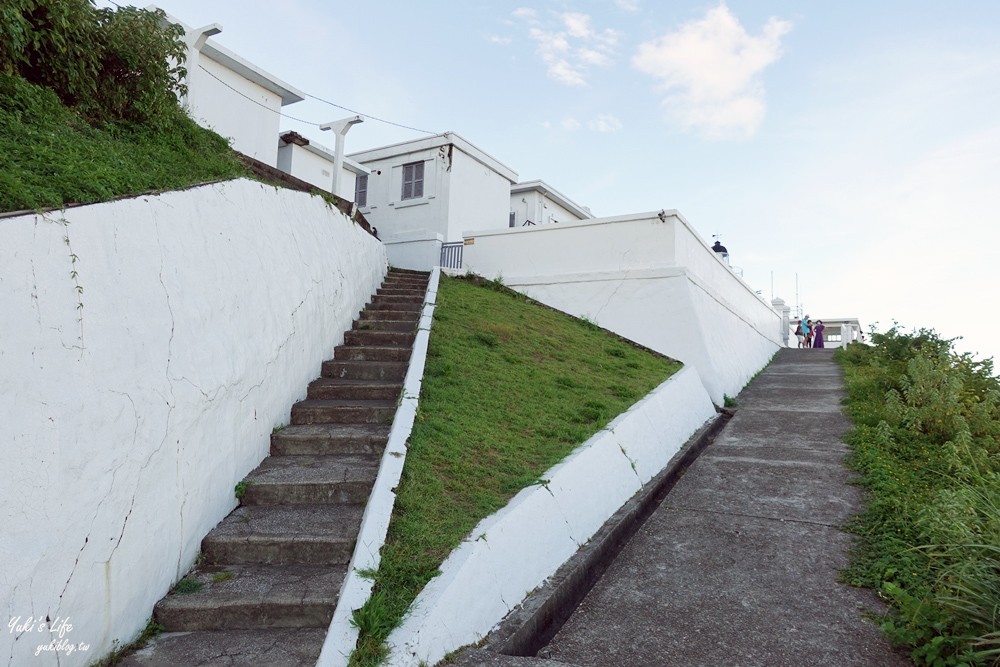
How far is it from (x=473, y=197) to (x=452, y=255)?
4.13 metres

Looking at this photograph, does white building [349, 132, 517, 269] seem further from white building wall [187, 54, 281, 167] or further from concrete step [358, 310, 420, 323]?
concrete step [358, 310, 420, 323]

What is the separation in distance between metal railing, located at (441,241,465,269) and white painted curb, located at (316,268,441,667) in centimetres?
904

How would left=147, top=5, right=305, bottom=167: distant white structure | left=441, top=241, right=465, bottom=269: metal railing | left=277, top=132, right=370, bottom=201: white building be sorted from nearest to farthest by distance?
1. left=147, top=5, right=305, bottom=167: distant white structure
2. left=441, top=241, right=465, bottom=269: metal railing
3. left=277, top=132, right=370, bottom=201: white building

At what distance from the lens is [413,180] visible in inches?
731

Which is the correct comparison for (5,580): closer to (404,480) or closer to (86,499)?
(86,499)

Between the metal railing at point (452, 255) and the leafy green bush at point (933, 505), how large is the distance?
883 centimetres

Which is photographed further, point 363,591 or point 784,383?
point 784,383

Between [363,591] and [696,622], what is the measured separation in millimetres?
2224

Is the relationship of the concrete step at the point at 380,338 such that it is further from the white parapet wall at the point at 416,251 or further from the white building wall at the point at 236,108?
the white building wall at the point at 236,108

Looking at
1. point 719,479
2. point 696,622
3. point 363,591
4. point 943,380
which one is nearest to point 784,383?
point 943,380

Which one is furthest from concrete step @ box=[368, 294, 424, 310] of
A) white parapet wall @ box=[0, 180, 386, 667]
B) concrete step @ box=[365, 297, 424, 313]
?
white parapet wall @ box=[0, 180, 386, 667]

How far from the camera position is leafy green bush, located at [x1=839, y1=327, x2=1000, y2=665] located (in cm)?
329

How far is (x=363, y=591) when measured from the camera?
329 cm

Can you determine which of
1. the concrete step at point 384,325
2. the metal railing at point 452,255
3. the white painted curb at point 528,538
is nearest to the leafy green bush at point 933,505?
the white painted curb at point 528,538
